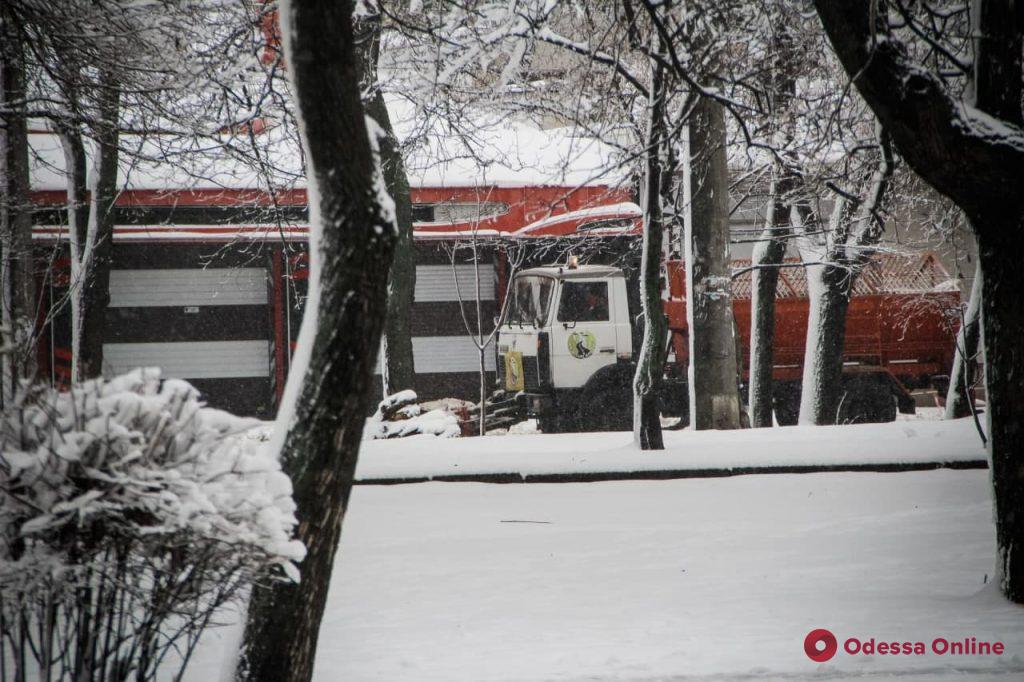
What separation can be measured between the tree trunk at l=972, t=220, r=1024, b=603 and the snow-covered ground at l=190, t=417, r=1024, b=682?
1.10 ft

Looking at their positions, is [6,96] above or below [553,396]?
above

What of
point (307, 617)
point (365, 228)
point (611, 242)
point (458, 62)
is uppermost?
point (458, 62)

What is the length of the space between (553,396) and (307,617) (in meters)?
9.57

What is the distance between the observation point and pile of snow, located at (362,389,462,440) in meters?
11.6

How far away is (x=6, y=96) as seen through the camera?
8320mm

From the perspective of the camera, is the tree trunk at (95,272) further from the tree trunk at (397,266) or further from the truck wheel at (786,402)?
the truck wheel at (786,402)

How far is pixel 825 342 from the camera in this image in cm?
1180

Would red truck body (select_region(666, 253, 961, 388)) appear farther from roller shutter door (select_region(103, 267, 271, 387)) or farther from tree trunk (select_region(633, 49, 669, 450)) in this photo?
roller shutter door (select_region(103, 267, 271, 387))

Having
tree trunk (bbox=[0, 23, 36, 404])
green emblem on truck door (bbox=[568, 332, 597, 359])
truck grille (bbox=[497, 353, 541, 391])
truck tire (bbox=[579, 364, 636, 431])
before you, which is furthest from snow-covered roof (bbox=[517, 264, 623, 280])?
tree trunk (bbox=[0, 23, 36, 404])

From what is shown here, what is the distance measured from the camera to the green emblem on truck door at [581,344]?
41.5 ft

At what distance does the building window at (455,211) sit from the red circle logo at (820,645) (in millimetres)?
10808

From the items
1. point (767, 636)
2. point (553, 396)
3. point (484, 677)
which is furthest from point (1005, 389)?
point (553, 396)

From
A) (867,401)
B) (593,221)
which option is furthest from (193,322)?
(867,401)

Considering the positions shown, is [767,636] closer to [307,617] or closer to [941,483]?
[307,617]
